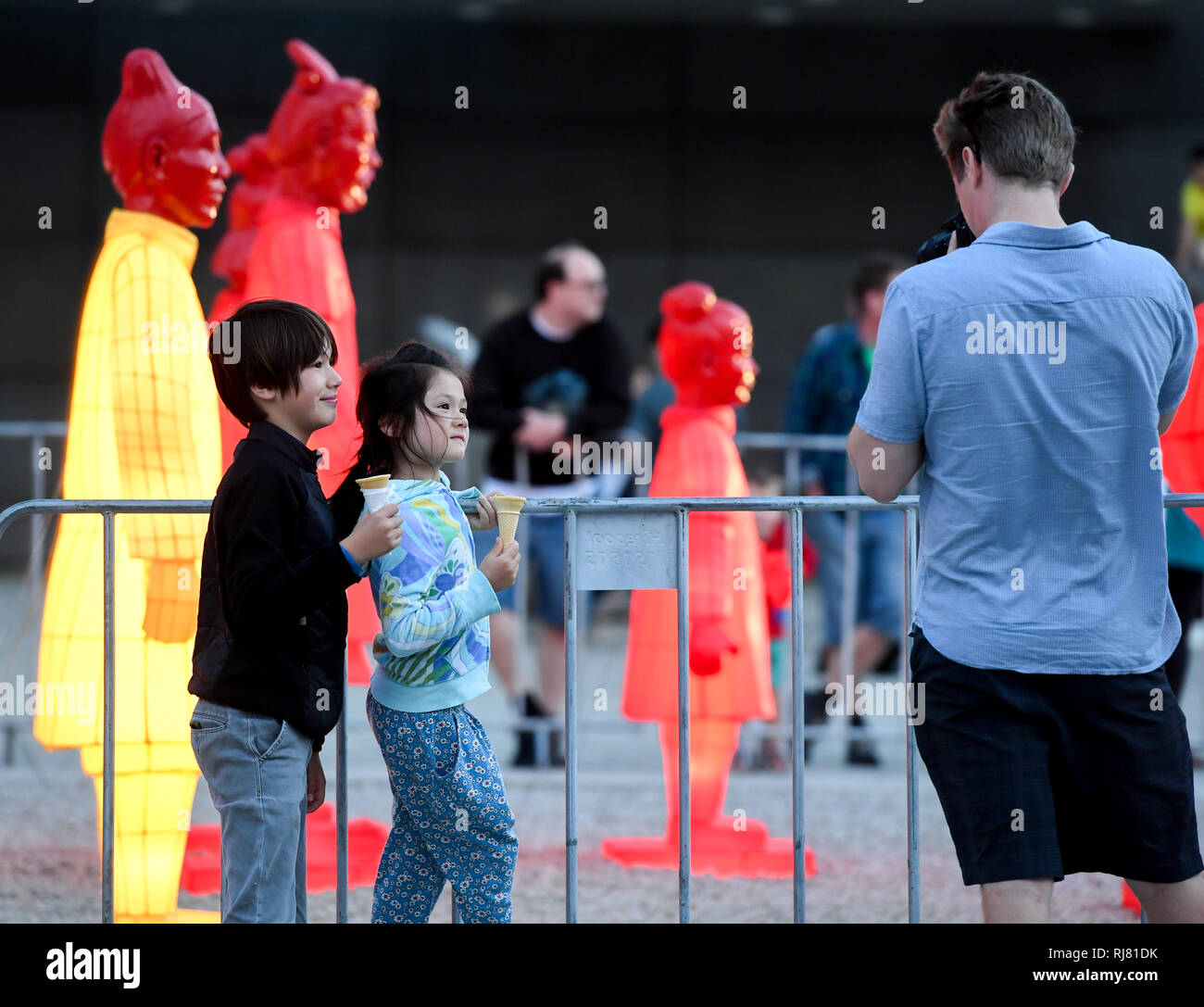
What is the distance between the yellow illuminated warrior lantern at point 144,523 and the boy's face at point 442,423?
1027mm

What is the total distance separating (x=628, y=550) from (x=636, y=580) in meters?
0.07

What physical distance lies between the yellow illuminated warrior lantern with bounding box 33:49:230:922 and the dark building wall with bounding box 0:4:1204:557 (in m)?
9.54

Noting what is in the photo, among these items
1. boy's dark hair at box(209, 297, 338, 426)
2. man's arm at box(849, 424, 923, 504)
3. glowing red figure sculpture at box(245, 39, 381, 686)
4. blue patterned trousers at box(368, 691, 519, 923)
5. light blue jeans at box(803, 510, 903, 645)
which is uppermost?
glowing red figure sculpture at box(245, 39, 381, 686)

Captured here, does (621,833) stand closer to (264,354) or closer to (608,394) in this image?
(608,394)

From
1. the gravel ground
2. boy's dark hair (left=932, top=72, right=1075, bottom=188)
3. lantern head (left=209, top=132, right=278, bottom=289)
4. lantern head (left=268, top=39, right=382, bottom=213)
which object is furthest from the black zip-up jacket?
lantern head (left=209, top=132, right=278, bottom=289)

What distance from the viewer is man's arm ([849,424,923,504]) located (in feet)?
7.94

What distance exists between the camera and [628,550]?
10.5ft

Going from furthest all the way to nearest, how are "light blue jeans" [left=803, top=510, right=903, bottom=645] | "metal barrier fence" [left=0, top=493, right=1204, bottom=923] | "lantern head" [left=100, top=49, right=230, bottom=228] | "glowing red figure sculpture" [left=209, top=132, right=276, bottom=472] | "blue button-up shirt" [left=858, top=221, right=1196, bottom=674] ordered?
"light blue jeans" [left=803, top=510, right=903, bottom=645], "glowing red figure sculpture" [left=209, top=132, right=276, bottom=472], "lantern head" [left=100, top=49, right=230, bottom=228], "metal barrier fence" [left=0, top=493, right=1204, bottom=923], "blue button-up shirt" [left=858, top=221, right=1196, bottom=674]

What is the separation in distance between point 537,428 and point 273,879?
345cm

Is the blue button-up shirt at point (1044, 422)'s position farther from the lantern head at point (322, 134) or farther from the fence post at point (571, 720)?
the lantern head at point (322, 134)

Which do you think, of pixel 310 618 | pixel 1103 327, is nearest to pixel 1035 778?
pixel 1103 327

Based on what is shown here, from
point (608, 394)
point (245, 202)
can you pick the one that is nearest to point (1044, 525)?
point (245, 202)

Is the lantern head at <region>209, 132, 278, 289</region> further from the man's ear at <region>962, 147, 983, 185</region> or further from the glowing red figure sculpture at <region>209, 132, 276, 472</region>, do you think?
the man's ear at <region>962, 147, 983, 185</region>

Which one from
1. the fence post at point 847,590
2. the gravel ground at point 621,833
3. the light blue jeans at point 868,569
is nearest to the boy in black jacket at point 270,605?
the gravel ground at point 621,833
